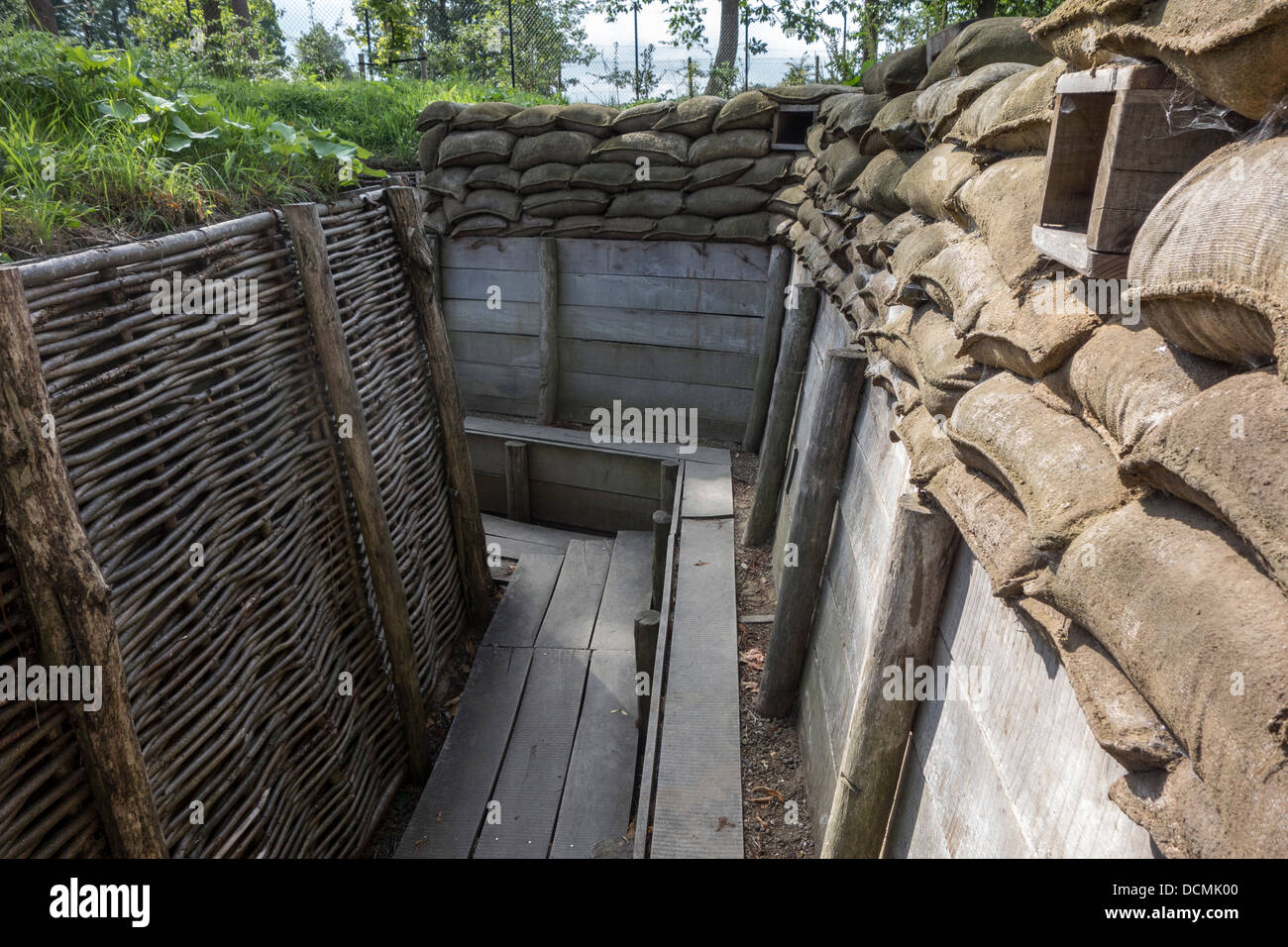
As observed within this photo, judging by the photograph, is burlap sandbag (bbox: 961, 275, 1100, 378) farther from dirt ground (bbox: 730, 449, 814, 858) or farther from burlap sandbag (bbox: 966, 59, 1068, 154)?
dirt ground (bbox: 730, 449, 814, 858)

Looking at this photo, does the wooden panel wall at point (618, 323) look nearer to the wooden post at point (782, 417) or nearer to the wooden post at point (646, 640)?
the wooden post at point (782, 417)

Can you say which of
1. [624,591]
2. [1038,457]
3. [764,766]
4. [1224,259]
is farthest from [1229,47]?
[624,591]

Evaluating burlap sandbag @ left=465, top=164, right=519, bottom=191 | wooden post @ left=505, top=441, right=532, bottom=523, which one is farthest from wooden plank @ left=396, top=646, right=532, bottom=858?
burlap sandbag @ left=465, top=164, right=519, bottom=191

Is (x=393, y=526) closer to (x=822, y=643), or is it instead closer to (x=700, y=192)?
(x=822, y=643)

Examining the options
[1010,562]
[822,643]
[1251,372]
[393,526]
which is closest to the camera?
[1251,372]

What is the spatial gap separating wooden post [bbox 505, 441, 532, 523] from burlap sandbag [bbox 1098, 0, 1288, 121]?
6.41 m

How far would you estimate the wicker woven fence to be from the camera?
2252 mm

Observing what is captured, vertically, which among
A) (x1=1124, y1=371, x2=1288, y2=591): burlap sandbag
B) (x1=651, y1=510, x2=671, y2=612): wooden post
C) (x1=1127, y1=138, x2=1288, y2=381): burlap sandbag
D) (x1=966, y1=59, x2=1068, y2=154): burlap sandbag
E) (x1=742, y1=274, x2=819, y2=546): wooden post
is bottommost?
(x1=651, y1=510, x2=671, y2=612): wooden post

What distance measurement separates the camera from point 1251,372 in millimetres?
919

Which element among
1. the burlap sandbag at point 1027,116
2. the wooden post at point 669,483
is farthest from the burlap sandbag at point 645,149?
the burlap sandbag at point 1027,116

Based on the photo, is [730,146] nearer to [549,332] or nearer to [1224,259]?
[549,332]

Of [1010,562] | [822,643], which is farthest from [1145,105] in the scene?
[822,643]

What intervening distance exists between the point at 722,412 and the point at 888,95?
3428 millimetres

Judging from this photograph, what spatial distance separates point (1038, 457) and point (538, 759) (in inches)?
140
